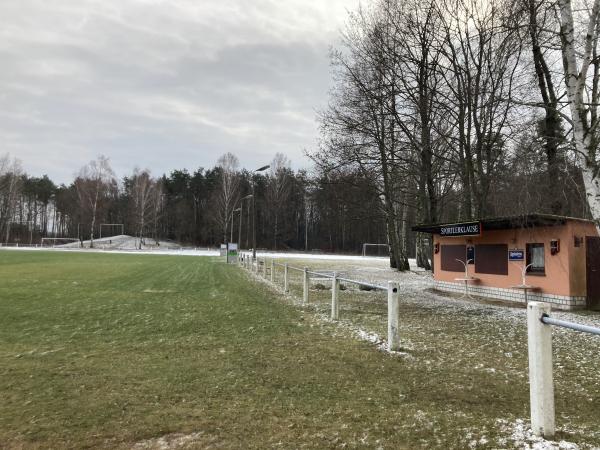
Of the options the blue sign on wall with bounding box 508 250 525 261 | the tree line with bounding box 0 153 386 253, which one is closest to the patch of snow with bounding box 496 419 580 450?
the blue sign on wall with bounding box 508 250 525 261

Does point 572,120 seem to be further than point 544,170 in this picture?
No

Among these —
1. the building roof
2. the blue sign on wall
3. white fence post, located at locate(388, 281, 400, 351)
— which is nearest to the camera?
white fence post, located at locate(388, 281, 400, 351)

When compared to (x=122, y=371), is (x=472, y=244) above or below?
above


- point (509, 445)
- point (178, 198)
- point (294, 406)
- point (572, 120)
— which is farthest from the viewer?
point (178, 198)

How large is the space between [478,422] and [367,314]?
6971 mm

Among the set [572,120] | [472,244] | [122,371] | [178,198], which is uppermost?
[178,198]

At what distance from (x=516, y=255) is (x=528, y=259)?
422 millimetres

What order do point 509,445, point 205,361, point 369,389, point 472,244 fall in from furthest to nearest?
point 472,244
point 205,361
point 369,389
point 509,445

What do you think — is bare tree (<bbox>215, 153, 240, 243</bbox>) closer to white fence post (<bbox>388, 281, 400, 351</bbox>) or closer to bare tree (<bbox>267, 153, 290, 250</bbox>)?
bare tree (<bbox>267, 153, 290, 250</bbox>)

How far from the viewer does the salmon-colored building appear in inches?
517

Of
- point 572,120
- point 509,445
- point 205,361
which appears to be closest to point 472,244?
point 572,120

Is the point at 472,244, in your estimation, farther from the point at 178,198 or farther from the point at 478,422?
the point at 178,198

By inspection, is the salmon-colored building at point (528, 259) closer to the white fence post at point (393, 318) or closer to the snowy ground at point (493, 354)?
the snowy ground at point (493, 354)

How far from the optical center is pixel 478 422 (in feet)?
13.5
